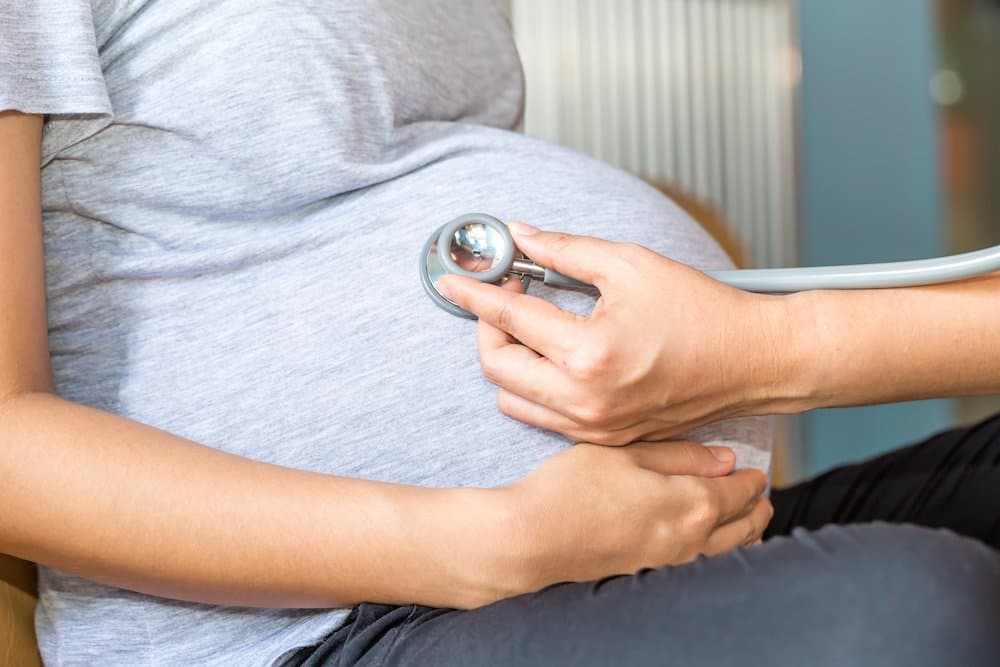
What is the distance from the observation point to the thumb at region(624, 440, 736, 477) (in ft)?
2.24

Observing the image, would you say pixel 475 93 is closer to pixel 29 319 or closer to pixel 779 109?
pixel 29 319

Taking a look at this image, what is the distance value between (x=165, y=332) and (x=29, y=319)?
11 cm

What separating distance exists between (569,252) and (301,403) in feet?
0.63

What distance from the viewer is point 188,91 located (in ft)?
2.26

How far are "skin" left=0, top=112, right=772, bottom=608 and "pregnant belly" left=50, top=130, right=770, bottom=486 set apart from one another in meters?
0.06

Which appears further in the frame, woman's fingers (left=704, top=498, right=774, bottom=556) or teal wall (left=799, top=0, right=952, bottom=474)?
teal wall (left=799, top=0, right=952, bottom=474)

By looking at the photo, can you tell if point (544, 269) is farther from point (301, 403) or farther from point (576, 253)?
point (301, 403)

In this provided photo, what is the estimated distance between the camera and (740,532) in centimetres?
71

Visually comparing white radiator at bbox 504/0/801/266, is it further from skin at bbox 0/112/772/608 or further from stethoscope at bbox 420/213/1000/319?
skin at bbox 0/112/772/608

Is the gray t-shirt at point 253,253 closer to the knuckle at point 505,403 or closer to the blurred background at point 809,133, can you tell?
the knuckle at point 505,403

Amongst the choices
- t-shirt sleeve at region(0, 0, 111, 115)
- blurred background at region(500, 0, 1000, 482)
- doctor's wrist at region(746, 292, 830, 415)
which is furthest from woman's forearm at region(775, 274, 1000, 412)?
blurred background at region(500, 0, 1000, 482)

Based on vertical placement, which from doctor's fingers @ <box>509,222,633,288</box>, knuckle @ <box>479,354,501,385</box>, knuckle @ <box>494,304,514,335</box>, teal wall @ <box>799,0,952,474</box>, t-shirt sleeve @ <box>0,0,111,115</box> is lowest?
teal wall @ <box>799,0,952,474</box>

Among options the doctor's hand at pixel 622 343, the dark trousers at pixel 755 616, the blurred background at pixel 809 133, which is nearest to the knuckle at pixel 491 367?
the doctor's hand at pixel 622 343

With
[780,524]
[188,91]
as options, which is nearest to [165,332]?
[188,91]
